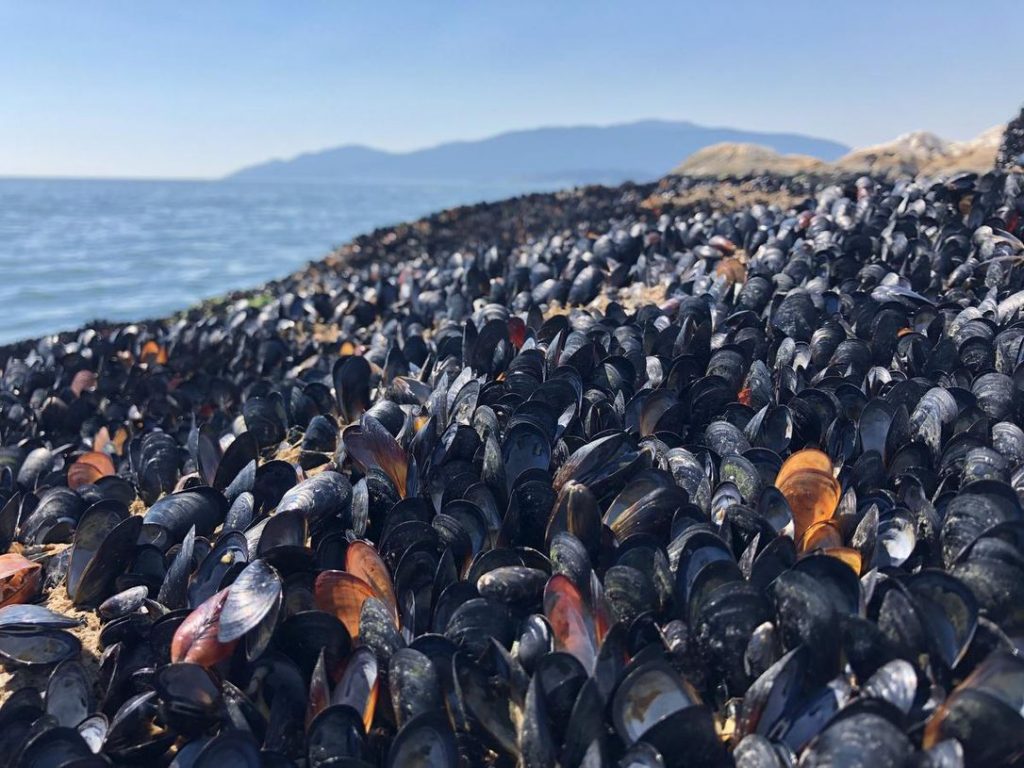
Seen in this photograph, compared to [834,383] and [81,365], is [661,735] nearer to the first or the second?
[834,383]

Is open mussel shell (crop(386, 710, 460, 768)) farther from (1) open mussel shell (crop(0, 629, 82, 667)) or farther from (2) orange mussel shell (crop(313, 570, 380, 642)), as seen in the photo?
(1) open mussel shell (crop(0, 629, 82, 667))

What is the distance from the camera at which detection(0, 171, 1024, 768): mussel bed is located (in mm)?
2232

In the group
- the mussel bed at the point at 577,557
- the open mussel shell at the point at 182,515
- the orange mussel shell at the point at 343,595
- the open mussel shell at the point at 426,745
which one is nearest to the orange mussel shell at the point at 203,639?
the mussel bed at the point at 577,557

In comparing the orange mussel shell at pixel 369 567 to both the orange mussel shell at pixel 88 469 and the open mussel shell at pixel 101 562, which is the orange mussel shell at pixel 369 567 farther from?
the orange mussel shell at pixel 88 469

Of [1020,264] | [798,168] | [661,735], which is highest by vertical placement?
[798,168]

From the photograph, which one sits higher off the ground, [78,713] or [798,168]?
[798,168]

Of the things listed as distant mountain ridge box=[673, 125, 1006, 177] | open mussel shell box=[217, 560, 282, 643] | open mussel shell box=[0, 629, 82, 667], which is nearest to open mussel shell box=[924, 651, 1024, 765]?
open mussel shell box=[217, 560, 282, 643]

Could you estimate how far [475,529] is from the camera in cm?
313

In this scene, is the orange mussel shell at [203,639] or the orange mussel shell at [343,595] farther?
the orange mussel shell at [343,595]

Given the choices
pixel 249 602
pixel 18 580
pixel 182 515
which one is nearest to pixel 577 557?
pixel 249 602

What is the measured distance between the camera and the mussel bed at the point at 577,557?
A: 2.23 m

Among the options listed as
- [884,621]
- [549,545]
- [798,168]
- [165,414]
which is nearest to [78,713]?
[549,545]

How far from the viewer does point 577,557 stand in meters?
2.74

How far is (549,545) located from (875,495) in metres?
1.40
